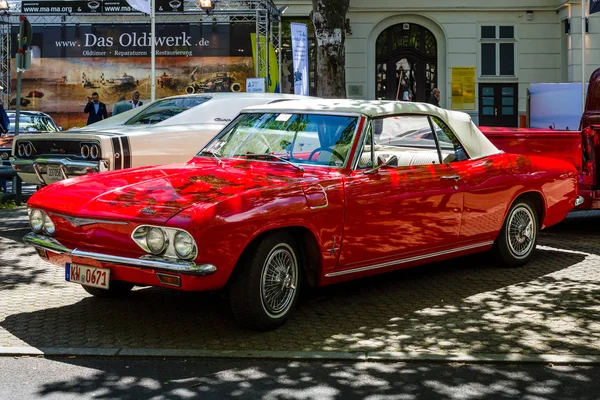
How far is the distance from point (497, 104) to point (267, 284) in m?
25.1

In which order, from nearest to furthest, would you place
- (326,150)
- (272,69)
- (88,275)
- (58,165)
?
(88,275)
(326,150)
(58,165)
(272,69)

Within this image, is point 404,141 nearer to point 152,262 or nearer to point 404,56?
point 152,262

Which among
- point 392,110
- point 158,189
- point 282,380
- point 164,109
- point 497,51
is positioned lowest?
point 282,380

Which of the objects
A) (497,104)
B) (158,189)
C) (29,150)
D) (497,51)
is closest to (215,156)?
(158,189)

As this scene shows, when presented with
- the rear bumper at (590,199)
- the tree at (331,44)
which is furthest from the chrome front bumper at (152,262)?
the tree at (331,44)

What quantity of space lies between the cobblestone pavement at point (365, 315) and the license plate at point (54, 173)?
1560 millimetres

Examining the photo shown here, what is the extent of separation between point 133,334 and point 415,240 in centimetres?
230

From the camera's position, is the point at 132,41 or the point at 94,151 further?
the point at 132,41

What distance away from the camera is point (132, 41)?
27031mm

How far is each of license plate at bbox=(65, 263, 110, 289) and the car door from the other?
165 cm

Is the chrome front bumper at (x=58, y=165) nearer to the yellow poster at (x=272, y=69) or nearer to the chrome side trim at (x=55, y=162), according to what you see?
→ the chrome side trim at (x=55, y=162)

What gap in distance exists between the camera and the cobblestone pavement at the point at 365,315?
561cm

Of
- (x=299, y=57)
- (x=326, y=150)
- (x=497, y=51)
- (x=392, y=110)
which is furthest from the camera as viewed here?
(x=497, y=51)

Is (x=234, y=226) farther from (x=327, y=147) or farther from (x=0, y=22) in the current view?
(x=0, y=22)
